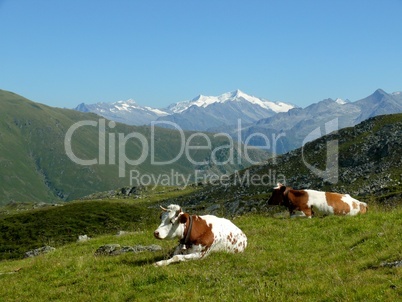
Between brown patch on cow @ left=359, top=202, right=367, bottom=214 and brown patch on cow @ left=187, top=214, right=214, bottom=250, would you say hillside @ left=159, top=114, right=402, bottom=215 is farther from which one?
brown patch on cow @ left=187, top=214, right=214, bottom=250

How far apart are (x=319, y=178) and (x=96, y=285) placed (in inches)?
3369

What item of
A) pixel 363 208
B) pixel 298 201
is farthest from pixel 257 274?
pixel 363 208

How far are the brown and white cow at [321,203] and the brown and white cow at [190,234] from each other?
9444mm

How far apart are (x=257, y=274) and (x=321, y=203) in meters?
12.7

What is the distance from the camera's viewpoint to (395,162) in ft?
282

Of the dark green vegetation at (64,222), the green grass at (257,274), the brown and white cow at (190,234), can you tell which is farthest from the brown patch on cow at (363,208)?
the dark green vegetation at (64,222)

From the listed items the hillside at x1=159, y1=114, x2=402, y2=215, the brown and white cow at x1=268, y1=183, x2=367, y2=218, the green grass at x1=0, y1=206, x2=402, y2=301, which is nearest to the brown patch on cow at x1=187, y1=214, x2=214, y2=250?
the green grass at x1=0, y1=206, x2=402, y2=301

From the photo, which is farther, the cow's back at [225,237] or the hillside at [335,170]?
the hillside at [335,170]

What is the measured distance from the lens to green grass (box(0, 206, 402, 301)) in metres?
10.7

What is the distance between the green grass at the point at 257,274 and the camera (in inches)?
422

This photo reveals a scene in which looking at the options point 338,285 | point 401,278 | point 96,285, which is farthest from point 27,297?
point 401,278

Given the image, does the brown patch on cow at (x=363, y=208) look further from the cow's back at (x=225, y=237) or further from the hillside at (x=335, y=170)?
the hillside at (x=335, y=170)

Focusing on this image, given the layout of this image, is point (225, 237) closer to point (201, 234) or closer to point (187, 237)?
point (201, 234)

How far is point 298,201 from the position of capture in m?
25.1
